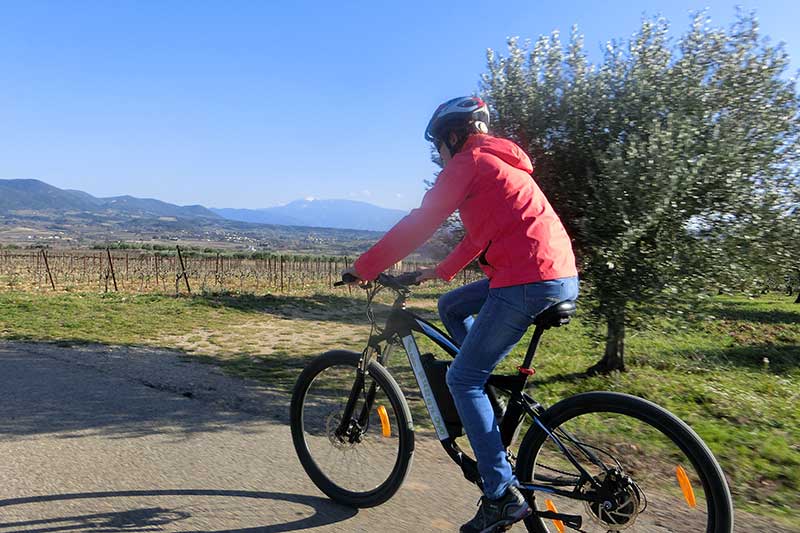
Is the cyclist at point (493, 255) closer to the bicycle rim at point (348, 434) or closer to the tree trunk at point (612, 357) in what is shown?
the bicycle rim at point (348, 434)

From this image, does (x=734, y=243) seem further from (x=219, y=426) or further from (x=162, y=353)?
(x=162, y=353)

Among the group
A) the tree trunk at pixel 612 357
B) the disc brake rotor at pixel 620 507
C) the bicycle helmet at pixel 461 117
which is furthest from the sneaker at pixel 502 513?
the tree trunk at pixel 612 357

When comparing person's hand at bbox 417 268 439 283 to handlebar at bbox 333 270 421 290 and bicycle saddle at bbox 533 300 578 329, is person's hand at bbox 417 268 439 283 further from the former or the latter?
bicycle saddle at bbox 533 300 578 329

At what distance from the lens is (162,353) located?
24.9ft

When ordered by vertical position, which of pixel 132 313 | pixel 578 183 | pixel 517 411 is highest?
pixel 578 183

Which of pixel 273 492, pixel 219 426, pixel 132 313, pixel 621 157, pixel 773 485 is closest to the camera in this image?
pixel 273 492

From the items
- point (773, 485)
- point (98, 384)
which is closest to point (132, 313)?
point (98, 384)

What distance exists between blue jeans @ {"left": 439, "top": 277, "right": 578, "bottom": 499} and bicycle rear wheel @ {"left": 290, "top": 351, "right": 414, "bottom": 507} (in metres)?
0.55

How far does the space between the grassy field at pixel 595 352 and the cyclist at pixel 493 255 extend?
967 mm

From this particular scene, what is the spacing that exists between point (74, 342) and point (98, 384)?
115 inches

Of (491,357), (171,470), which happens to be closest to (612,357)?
(491,357)

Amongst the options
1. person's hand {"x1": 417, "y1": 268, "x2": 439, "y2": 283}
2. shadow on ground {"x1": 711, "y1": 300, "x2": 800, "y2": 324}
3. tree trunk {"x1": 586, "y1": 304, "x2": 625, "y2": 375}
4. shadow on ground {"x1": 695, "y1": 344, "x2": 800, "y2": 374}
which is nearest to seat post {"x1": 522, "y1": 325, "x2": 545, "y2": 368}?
person's hand {"x1": 417, "y1": 268, "x2": 439, "y2": 283}

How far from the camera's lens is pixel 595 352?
9.21 meters

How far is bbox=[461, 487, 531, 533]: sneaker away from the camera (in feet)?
7.99
